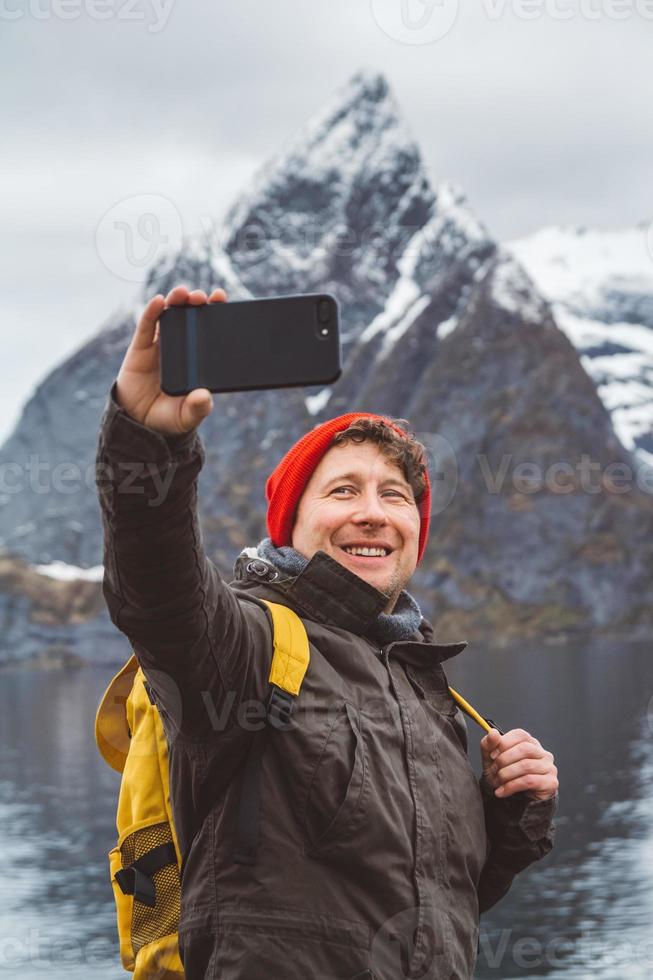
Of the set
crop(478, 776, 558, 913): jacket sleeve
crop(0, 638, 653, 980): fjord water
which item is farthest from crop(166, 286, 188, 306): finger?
A: crop(0, 638, 653, 980): fjord water

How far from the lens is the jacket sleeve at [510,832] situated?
383 cm

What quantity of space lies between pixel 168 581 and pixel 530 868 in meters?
36.7

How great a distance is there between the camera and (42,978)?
89.5 feet

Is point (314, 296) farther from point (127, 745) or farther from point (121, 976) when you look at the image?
point (121, 976)

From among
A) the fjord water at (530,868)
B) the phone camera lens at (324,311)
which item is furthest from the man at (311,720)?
the fjord water at (530,868)

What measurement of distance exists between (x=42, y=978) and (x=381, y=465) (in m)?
26.9

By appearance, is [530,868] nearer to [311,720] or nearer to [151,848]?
[151,848]

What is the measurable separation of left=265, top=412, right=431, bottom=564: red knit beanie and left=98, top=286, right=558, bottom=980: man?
1cm

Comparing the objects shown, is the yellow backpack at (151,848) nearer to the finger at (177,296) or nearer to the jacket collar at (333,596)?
the jacket collar at (333,596)

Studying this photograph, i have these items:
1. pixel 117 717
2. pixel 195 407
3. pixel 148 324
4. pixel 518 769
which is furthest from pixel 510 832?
pixel 148 324

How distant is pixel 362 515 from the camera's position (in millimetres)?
3666

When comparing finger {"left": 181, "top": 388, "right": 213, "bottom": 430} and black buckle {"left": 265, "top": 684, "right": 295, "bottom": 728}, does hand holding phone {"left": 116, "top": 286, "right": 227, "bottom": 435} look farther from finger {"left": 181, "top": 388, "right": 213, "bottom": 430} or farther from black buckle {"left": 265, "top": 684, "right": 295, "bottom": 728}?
black buckle {"left": 265, "top": 684, "right": 295, "bottom": 728}

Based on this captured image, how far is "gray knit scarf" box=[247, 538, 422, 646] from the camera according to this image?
3.62m

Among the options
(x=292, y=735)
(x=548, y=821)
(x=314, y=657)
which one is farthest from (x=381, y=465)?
(x=548, y=821)
